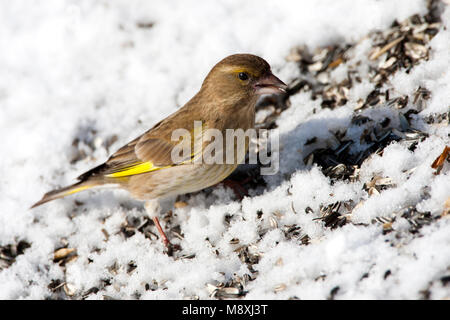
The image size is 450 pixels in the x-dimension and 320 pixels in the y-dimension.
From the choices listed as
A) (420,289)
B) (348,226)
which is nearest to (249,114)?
(348,226)

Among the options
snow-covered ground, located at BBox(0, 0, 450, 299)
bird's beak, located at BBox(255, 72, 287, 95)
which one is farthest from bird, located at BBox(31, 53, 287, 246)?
snow-covered ground, located at BBox(0, 0, 450, 299)

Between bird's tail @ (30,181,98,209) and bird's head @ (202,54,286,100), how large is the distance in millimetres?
1635

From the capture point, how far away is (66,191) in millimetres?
4977

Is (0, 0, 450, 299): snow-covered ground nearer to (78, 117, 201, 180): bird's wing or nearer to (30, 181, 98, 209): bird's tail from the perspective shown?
(30, 181, 98, 209): bird's tail

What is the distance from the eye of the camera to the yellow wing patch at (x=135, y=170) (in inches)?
189

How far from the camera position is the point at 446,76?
4.72 metres

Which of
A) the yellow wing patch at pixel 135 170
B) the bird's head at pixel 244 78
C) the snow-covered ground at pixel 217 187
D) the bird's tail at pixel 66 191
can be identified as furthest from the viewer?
the bird's tail at pixel 66 191

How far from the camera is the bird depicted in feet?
15.1

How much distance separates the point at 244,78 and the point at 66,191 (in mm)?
2159

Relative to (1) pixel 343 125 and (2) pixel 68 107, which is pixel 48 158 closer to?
(2) pixel 68 107

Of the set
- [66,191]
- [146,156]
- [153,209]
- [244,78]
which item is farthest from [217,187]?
[66,191]

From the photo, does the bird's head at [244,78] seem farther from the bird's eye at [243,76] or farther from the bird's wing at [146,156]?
the bird's wing at [146,156]

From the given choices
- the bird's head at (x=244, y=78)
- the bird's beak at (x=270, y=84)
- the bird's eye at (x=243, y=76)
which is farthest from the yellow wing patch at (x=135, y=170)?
the bird's beak at (x=270, y=84)
